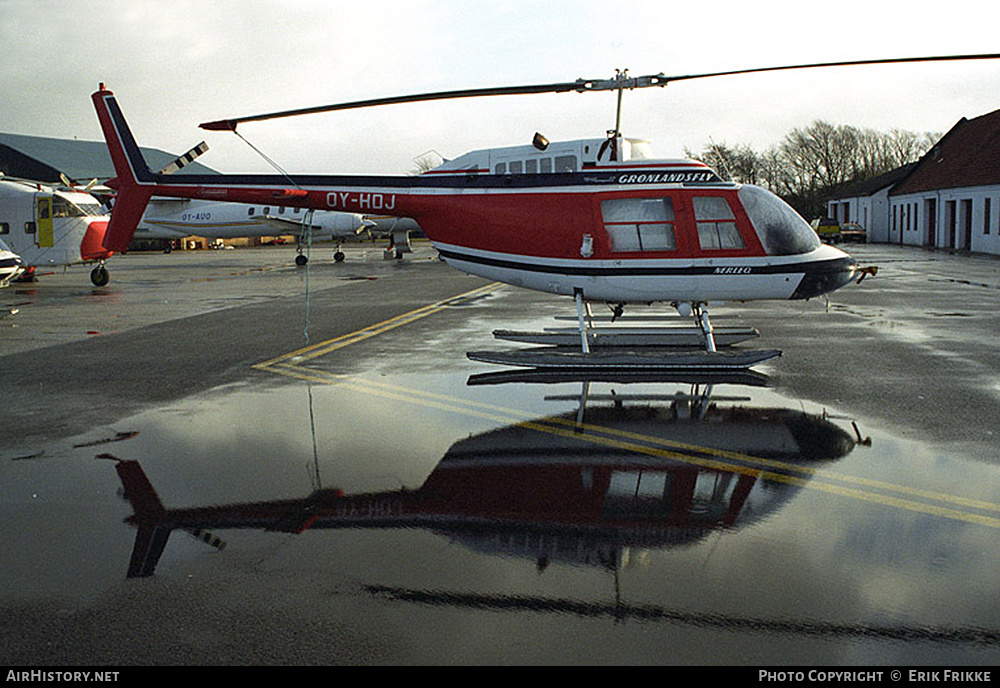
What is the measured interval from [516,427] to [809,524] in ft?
11.0

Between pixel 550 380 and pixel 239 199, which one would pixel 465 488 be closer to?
pixel 550 380

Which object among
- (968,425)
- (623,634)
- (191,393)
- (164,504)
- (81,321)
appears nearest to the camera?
(623,634)

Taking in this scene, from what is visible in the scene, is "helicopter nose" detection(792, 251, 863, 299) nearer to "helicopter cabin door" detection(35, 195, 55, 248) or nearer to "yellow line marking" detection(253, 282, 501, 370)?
"yellow line marking" detection(253, 282, 501, 370)

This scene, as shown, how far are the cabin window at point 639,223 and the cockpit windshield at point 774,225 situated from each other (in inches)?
41.2

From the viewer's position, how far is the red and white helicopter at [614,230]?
11.2m

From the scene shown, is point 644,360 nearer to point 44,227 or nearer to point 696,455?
point 696,455

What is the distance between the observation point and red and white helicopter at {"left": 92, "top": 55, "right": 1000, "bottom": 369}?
11180mm

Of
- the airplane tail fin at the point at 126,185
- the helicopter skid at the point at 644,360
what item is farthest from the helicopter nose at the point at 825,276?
the airplane tail fin at the point at 126,185

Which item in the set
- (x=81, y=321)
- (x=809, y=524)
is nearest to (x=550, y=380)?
(x=809, y=524)

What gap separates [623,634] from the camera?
3998 millimetres

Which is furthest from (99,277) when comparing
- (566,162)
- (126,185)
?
(566,162)

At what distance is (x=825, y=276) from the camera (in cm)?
1124

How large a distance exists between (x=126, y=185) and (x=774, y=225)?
1057 centimetres

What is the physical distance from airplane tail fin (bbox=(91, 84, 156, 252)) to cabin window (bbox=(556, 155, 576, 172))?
42.5 feet
